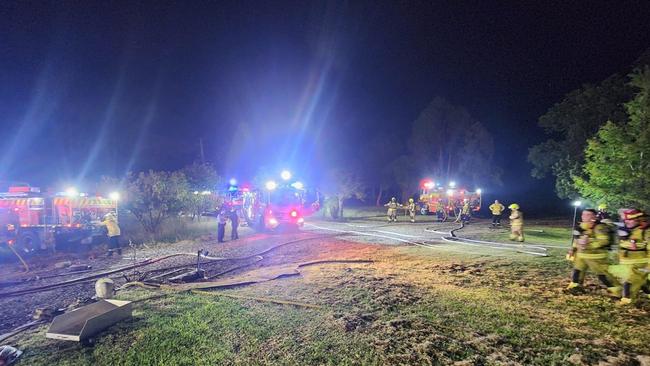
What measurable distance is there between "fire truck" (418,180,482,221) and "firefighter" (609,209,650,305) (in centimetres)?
1600

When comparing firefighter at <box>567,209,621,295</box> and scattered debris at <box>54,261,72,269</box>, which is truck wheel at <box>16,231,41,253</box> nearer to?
scattered debris at <box>54,261,72,269</box>

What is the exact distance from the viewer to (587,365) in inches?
154

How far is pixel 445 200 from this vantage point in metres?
24.0

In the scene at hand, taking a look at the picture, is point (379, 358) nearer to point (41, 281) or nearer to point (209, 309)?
point (209, 309)

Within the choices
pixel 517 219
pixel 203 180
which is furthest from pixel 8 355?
pixel 203 180

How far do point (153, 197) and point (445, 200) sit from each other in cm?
1738

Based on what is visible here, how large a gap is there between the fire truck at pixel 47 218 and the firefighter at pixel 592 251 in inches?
568

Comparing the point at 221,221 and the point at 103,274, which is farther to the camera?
the point at 221,221

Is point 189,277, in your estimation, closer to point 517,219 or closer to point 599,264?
point 599,264

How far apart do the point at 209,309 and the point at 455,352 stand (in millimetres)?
3750

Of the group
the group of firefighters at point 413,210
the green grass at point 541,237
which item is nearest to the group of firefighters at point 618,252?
the green grass at point 541,237

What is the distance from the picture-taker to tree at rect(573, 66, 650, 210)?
1182cm

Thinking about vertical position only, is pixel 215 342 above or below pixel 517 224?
below

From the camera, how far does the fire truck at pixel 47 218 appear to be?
12156mm
